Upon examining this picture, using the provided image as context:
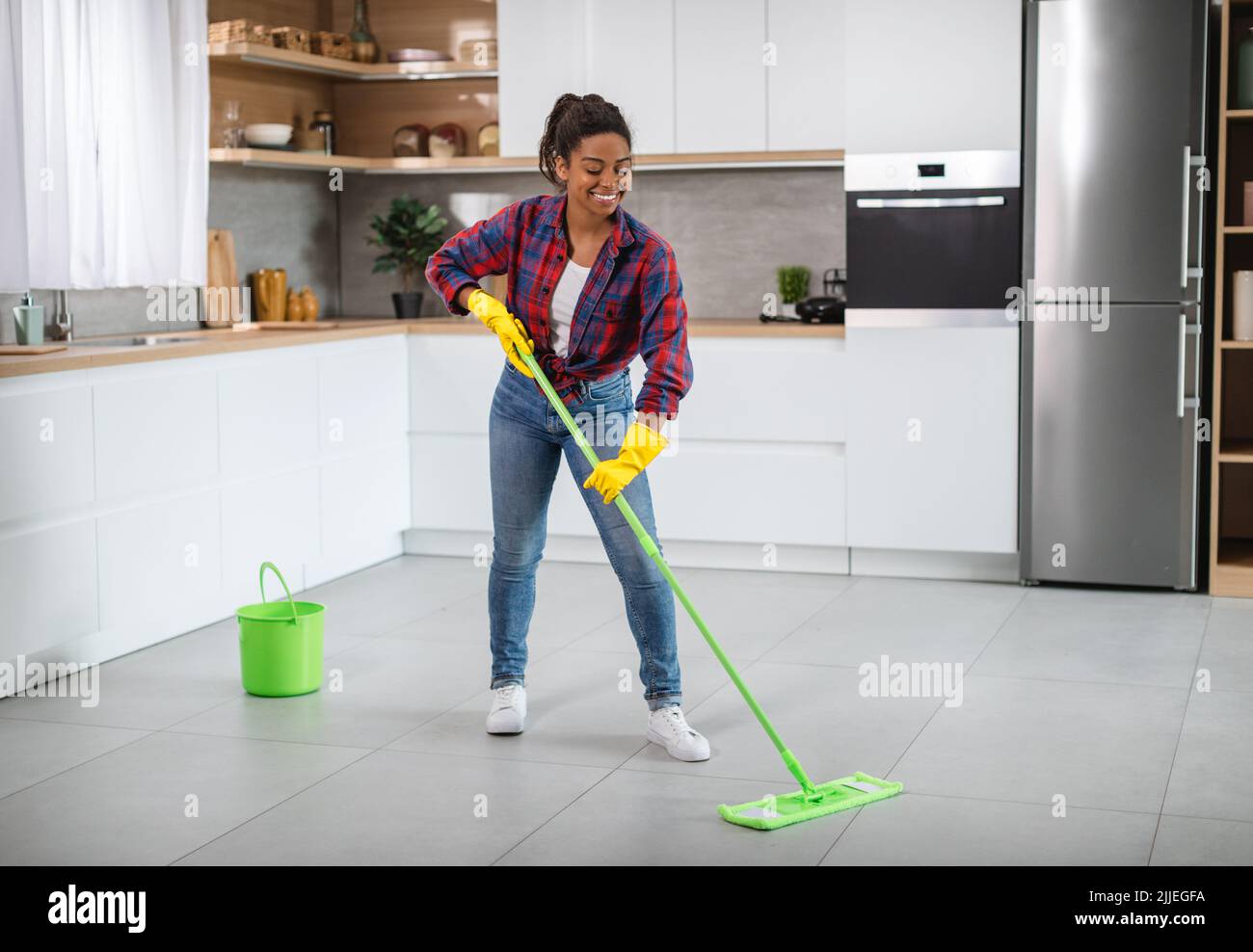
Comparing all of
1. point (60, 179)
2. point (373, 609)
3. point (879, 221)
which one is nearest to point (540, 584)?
point (373, 609)

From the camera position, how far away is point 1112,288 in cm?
457

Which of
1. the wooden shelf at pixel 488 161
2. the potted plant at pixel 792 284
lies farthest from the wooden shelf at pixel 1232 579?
the wooden shelf at pixel 488 161

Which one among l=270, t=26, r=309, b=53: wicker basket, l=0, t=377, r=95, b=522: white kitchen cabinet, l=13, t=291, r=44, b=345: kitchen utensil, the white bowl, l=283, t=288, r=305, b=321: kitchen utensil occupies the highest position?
l=270, t=26, r=309, b=53: wicker basket

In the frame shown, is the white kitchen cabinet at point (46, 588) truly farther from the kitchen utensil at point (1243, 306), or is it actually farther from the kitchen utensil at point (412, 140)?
the kitchen utensil at point (1243, 306)

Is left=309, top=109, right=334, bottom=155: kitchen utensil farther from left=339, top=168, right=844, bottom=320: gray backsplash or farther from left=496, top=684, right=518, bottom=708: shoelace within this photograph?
left=496, top=684, right=518, bottom=708: shoelace

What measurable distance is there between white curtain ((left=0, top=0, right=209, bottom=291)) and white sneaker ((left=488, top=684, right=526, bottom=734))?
1913 millimetres

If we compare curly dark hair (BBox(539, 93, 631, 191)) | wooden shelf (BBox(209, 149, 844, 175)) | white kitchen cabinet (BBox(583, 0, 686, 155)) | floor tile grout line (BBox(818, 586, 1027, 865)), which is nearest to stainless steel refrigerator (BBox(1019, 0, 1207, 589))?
floor tile grout line (BBox(818, 586, 1027, 865))

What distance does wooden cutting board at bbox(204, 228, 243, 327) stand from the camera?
517cm

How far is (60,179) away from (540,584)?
1.84m

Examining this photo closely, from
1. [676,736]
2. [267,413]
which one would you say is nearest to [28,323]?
→ [267,413]

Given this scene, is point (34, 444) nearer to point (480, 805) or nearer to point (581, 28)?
point (480, 805)

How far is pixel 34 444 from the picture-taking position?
3666 millimetres
